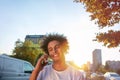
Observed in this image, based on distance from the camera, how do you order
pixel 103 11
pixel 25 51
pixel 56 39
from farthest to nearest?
pixel 25 51
pixel 103 11
pixel 56 39

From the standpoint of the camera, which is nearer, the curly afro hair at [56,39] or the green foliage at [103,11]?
the curly afro hair at [56,39]

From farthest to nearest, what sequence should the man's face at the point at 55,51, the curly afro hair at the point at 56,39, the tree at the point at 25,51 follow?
1. the tree at the point at 25,51
2. the curly afro hair at the point at 56,39
3. the man's face at the point at 55,51

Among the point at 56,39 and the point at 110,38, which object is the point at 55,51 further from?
the point at 110,38

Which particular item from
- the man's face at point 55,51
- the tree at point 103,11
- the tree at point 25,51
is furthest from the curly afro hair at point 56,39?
the tree at point 25,51

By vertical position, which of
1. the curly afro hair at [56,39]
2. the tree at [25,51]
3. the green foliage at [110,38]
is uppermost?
the tree at [25,51]

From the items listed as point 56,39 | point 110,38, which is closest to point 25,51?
point 110,38

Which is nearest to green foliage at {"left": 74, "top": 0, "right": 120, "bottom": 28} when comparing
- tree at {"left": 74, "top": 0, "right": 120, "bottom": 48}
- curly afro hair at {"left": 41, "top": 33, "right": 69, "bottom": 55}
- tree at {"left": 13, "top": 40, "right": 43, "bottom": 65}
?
tree at {"left": 74, "top": 0, "right": 120, "bottom": 48}

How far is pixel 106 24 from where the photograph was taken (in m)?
22.7

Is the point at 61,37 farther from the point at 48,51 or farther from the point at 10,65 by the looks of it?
the point at 10,65

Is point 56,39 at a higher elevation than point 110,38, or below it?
below

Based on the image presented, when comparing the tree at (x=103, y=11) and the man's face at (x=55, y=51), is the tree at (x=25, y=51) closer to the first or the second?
the tree at (x=103, y=11)

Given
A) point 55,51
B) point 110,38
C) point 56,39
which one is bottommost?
point 55,51

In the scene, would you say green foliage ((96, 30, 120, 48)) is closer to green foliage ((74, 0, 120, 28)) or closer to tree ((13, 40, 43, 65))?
green foliage ((74, 0, 120, 28))

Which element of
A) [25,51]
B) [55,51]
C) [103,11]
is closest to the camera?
[55,51]
